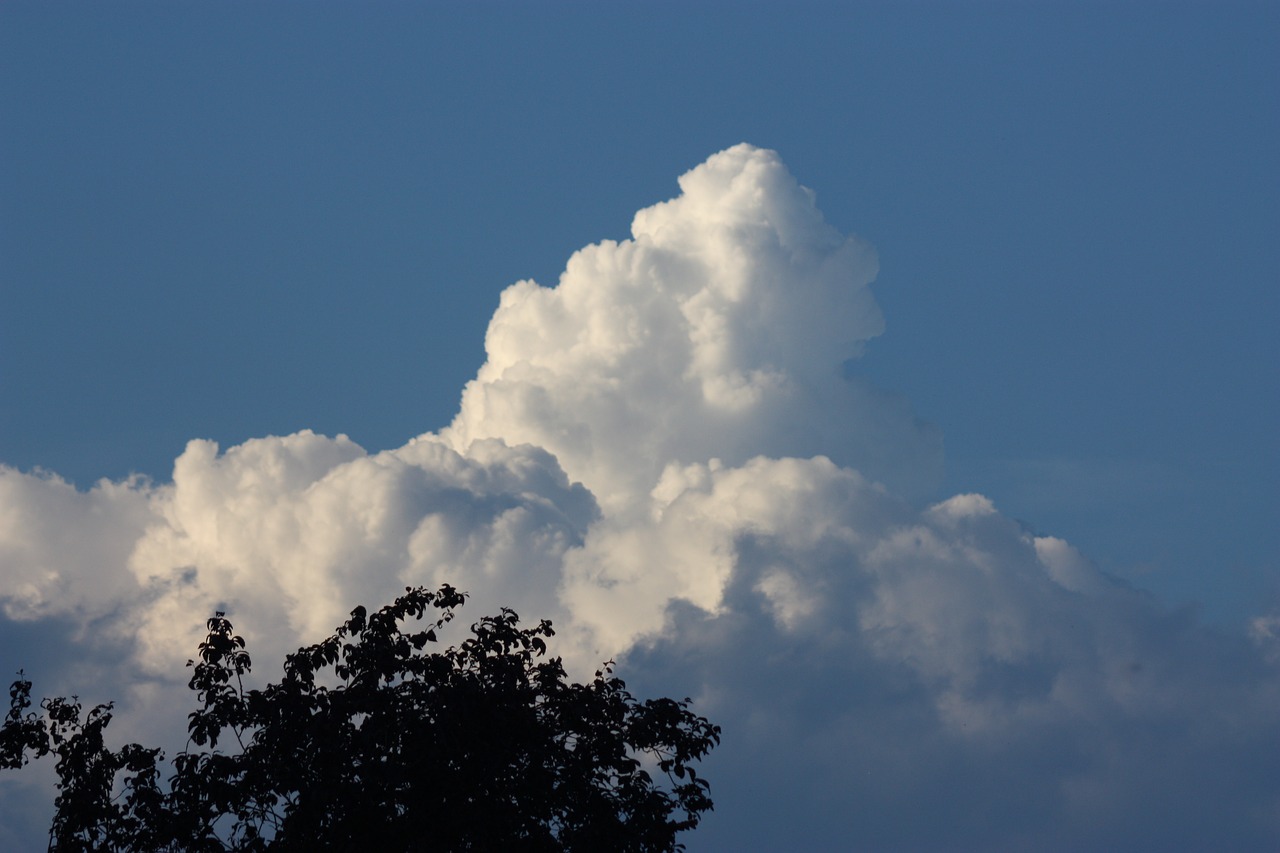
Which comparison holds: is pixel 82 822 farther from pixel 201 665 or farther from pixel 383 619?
pixel 383 619

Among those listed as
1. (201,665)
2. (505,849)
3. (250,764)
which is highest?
(201,665)

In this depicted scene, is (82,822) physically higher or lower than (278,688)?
lower

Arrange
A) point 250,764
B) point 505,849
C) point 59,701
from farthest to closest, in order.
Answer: point 59,701, point 250,764, point 505,849

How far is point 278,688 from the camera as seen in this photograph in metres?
A: 30.7

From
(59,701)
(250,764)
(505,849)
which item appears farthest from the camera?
(59,701)

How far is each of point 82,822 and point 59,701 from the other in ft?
10.1

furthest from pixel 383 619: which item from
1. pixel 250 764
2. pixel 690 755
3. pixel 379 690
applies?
pixel 690 755

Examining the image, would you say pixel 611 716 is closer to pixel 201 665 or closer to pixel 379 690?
pixel 379 690

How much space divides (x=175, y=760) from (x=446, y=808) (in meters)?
5.72

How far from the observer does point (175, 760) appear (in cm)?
3042

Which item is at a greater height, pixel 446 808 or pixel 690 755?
pixel 690 755

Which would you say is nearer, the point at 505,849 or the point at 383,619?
the point at 505,849

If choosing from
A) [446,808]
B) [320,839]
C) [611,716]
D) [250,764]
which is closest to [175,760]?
[250,764]

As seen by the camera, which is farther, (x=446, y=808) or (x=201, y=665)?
(x=201, y=665)
